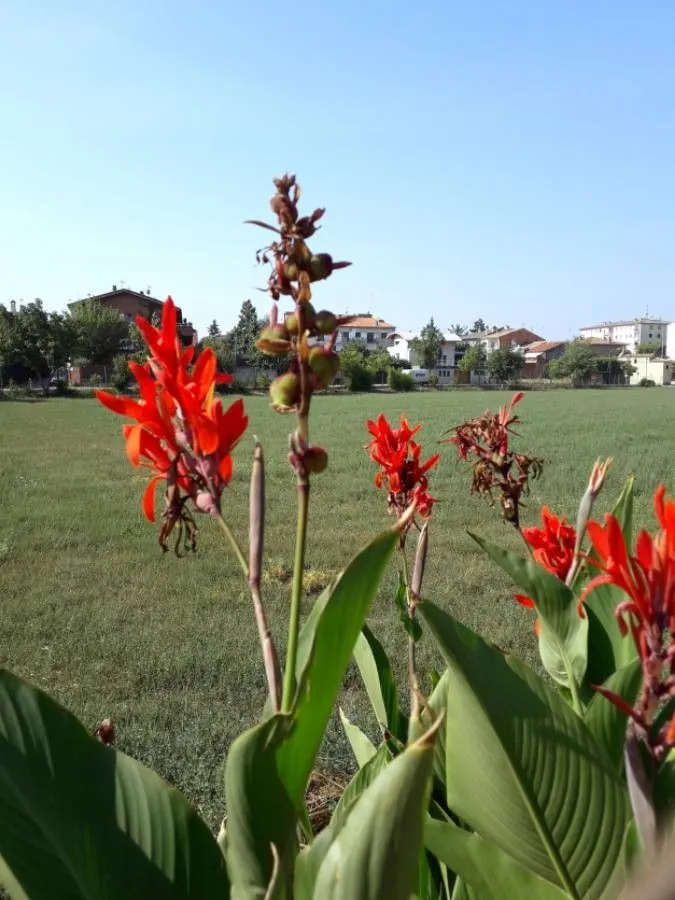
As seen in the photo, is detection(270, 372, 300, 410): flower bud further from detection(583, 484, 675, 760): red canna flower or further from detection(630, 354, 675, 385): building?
detection(630, 354, 675, 385): building

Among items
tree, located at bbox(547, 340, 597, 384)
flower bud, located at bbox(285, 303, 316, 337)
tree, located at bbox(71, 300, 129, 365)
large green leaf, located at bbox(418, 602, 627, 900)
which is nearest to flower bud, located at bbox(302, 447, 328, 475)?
flower bud, located at bbox(285, 303, 316, 337)

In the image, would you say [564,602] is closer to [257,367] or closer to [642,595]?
[642,595]

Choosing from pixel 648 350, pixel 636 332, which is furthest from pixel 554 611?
pixel 636 332

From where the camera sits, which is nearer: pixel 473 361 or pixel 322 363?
pixel 322 363

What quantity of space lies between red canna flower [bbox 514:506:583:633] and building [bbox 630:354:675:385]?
7207 cm

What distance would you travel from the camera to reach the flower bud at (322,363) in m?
0.63

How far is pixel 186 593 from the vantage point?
5.50 meters

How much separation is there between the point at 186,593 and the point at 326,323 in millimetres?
5092

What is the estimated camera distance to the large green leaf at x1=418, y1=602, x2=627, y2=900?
848 mm

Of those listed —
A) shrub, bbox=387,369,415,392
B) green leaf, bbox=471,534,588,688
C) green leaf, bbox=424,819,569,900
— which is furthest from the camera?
shrub, bbox=387,369,415,392

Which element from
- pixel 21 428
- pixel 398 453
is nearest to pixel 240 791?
pixel 398 453

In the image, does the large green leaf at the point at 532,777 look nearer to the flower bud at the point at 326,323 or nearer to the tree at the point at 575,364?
the flower bud at the point at 326,323

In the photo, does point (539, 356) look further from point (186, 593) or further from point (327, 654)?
point (327, 654)

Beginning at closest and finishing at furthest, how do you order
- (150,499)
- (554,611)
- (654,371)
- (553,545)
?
(150,499), (554,611), (553,545), (654,371)
